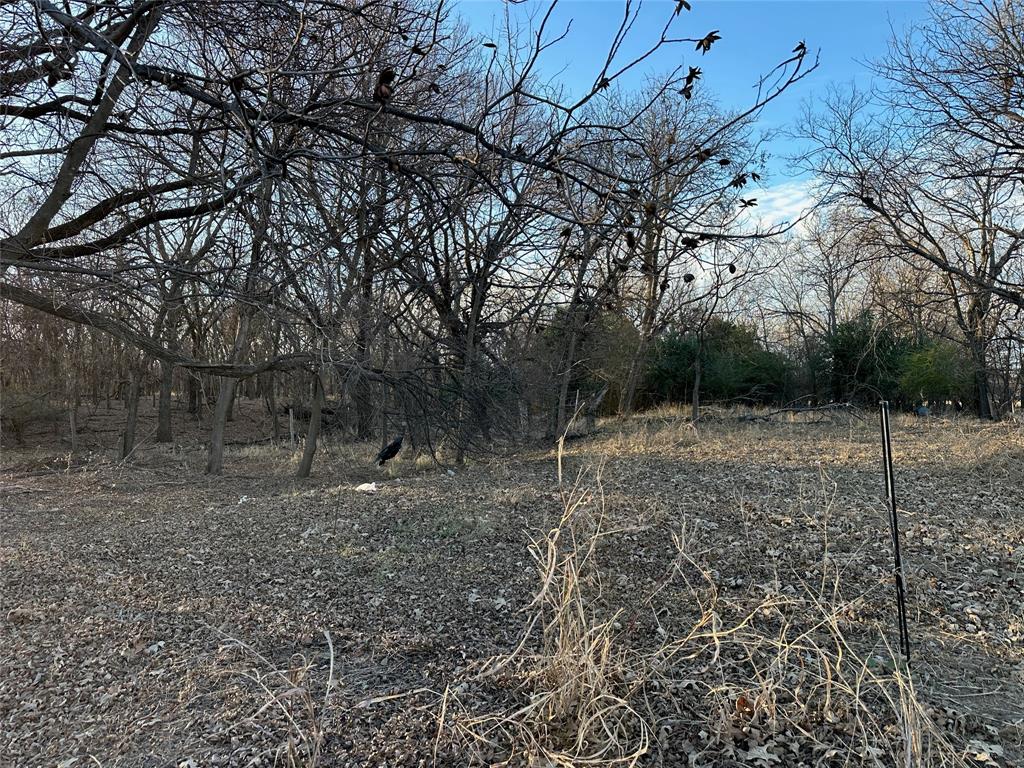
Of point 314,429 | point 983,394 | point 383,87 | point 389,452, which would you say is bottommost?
point 389,452

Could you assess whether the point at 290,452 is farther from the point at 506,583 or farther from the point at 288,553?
the point at 506,583

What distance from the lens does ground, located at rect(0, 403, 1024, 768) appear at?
2.34 metres

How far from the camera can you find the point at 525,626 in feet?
11.3

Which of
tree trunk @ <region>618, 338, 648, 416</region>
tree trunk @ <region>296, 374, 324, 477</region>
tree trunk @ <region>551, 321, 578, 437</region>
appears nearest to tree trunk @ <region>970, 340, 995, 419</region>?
tree trunk @ <region>618, 338, 648, 416</region>

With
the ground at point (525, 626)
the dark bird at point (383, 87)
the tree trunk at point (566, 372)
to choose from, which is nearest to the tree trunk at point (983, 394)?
the tree trunk at point (566, 372)

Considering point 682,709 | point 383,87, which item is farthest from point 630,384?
point 383,87

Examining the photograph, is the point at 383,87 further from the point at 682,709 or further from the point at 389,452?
the point at 389,452

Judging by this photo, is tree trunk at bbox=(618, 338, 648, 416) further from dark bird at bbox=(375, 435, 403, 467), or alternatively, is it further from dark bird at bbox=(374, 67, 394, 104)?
dark bird at bbox=(374, 67, 394, 104)

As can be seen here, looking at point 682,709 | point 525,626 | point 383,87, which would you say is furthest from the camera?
point 525,626

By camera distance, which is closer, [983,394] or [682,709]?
[682,709]

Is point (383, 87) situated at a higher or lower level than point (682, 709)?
higher

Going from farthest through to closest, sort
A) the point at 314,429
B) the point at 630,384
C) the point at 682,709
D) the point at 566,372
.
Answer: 1. the point at 630,384
2. the point at 566,372
3. the point at 314,429
4. the point at 682,709

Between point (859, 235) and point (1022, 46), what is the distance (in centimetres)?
397

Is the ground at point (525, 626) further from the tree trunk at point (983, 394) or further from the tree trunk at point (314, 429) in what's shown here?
the tree trunk at point (983, 394)
